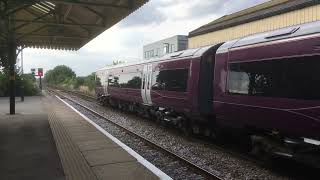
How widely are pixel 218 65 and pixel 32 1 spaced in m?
6.81

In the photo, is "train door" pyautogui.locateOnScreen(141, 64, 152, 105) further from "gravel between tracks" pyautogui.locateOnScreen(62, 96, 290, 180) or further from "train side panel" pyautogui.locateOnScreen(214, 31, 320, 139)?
"train side panel" pyautogui.locateOnScreen(214, 31, 320, 139)

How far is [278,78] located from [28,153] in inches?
254

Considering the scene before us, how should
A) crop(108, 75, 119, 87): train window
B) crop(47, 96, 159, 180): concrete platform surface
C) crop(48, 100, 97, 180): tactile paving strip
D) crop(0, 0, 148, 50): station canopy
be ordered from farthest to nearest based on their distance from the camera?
crop(108, 75, 119, 87): train window
crop(0, 0, 148, 50): station canopy
crop(47, 96, 159, 180): concrete platform surface
crop(48, 100, 97, 180): tactile paving strip

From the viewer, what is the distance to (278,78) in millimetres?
9609

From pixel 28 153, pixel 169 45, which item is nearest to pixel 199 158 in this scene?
pixel 28 153

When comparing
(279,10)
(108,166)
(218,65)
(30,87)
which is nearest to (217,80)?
(218,65)

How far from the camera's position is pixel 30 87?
47.6 meters

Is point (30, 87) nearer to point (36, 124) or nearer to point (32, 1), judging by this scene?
point (36, 124)

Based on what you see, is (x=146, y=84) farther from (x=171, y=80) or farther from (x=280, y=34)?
(x=280, y=34)

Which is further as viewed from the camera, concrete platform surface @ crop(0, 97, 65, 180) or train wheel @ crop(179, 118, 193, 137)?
train wheel @ crop(179, 118, 193, 137)

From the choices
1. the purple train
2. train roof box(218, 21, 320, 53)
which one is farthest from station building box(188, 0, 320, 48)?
train roof box(218, 21, 320, 53)

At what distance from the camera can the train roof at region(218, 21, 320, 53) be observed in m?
8.81

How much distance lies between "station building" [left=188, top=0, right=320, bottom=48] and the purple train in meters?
9.38

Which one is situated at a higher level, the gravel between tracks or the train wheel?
the train wheel
